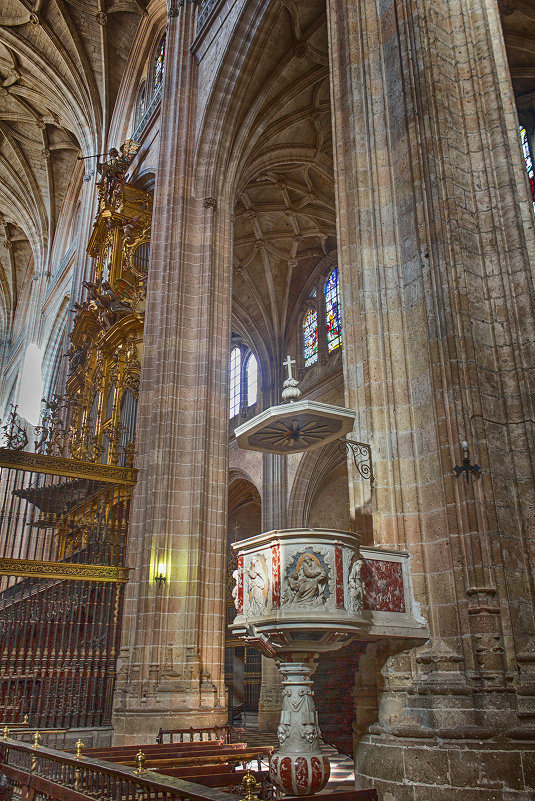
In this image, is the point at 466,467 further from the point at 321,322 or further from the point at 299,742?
the point at 321,322

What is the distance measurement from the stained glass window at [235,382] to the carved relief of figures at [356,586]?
60.5ft

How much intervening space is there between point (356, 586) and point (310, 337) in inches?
661

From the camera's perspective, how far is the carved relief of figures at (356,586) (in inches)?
216

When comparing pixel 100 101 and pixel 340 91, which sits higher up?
pixel 100 101

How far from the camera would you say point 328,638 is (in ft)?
18.1

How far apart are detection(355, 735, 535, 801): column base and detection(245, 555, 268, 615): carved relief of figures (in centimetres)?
153

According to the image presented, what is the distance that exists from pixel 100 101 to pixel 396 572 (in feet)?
75.2

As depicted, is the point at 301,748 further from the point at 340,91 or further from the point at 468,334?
the point at 340,91

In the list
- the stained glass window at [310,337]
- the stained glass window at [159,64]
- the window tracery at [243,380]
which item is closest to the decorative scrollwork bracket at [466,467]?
the stained glass window at [310,337]

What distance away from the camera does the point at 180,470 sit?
11492 millimetres

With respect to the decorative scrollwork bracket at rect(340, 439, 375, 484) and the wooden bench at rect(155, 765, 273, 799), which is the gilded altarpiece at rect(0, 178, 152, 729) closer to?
the wooden bench at rect(155, 765, 273, 799)

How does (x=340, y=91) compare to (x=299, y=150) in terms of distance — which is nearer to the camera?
(x=340, y=91)

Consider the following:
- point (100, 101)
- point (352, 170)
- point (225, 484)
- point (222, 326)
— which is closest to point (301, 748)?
point (352, 170)

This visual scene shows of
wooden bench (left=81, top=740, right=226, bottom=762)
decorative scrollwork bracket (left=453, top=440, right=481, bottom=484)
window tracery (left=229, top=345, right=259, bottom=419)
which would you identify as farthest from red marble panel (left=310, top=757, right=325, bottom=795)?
window tracery (left=229, top=345, right=259, bottom=419)
